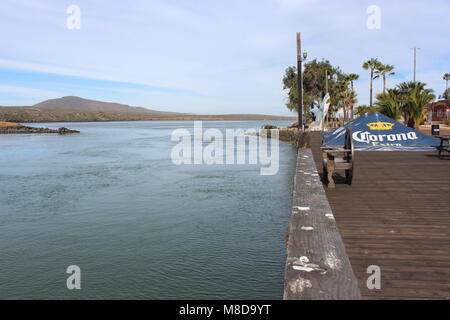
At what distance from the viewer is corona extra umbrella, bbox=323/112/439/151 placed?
17531 mm

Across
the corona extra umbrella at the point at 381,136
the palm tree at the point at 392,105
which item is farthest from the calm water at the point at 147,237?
the palm tree at the point at 392,105

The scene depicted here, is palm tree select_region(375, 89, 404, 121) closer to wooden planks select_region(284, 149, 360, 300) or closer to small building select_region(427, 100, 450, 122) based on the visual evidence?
wooden planks select_region(284, 149, 360, 300)

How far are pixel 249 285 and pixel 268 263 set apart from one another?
1.19 metres

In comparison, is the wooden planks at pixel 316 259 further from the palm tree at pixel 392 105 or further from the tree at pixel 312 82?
the tree at pixel 312 82

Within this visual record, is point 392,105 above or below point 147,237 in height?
above

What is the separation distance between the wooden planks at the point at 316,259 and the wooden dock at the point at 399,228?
0.96 feet

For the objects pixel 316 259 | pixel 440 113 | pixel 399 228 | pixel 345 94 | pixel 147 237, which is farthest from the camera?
pixel 440 113

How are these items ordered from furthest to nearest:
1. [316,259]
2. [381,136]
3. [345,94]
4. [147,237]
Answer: [345,94] → [381,136] → [147,237] → [316,259]

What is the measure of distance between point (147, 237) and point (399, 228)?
275 inches

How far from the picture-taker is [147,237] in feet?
35.0

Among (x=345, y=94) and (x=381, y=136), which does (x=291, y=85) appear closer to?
(x=345, y=94)

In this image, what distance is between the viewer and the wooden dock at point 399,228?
3.90 meters

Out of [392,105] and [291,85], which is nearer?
[392,105]

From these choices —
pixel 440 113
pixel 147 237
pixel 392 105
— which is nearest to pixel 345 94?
pixel 440 113
